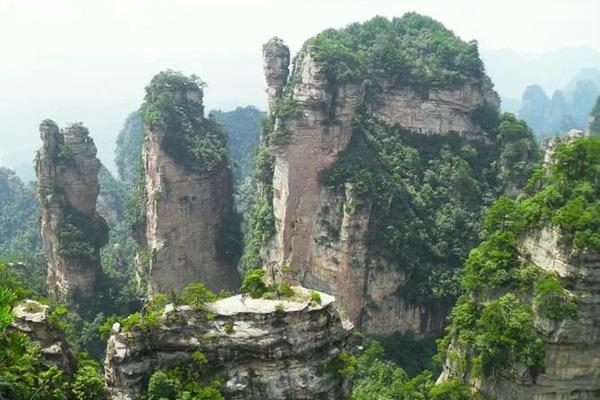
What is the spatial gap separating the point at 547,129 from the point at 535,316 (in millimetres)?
124408

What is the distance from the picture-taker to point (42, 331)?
55.9ft

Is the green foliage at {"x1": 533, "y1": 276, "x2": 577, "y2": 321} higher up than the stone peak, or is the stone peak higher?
the stone peak

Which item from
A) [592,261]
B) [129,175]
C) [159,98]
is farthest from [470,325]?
[129,175]

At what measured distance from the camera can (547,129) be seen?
442ft

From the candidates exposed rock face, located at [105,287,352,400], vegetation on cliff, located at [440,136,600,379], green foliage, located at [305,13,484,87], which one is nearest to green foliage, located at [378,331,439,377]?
vegetation on cliff, located at [440,136,600,379]

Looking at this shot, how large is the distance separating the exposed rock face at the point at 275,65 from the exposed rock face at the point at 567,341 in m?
21.5

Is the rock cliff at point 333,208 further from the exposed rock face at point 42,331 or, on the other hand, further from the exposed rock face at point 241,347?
the exposed rock face at point 42,331

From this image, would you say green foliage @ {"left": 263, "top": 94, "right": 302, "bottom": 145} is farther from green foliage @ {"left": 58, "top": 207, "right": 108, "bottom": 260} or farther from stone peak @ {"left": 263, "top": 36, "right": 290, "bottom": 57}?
green foliage @ {"left": 58, "top": 207, "right": 108, "bottom": 260}

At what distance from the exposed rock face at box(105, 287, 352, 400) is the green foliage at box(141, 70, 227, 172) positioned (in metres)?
20.5

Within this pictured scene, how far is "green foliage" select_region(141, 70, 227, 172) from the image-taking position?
121 feet

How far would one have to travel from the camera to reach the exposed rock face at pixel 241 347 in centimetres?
1703

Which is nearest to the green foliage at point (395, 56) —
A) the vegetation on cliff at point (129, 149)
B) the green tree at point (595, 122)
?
the green tree at point (595, 122)

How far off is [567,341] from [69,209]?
2827cm

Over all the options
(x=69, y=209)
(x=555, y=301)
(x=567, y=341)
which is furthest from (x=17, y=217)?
(x=567, y=341)
